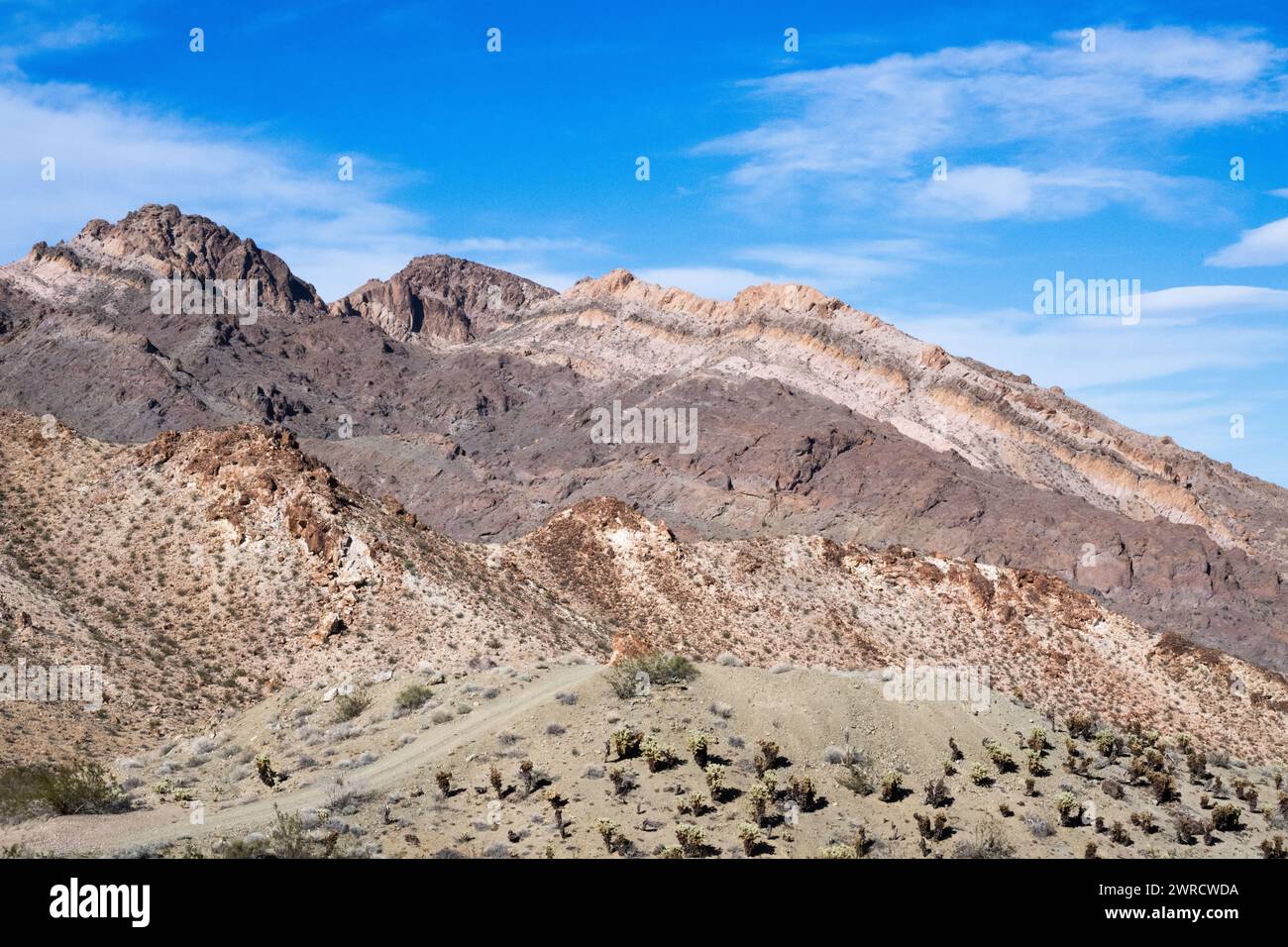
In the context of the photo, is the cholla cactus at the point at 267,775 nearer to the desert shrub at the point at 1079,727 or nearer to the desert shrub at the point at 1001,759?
the desert shrub at the point at 1001,759

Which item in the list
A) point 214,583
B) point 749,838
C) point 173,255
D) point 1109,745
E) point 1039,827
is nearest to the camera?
point 749,838

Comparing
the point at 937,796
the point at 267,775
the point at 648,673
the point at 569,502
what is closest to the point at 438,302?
the point at 569,502

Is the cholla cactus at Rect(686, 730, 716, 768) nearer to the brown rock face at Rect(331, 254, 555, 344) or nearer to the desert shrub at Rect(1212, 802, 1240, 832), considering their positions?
the desert shrub at Rect(1212, 802, 1240, 832)

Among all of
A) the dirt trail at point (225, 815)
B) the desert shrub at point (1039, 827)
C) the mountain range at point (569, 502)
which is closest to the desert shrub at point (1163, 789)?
the desert shrub at point (1039, 827)

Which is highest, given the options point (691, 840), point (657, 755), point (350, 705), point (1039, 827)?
point (350, 705)

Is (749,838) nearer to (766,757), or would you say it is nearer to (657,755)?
(657,755)

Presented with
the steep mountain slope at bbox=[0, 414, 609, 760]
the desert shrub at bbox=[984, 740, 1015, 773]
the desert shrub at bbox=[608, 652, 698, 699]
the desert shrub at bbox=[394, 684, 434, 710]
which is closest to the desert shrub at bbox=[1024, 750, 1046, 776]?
the desert shrub at bbox=[984, 740, 1015, 773]
